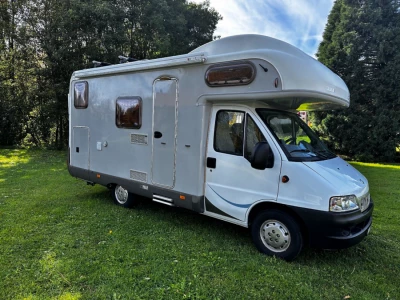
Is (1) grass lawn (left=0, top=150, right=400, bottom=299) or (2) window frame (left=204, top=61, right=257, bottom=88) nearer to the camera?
(1) grass lawn (left=0, top=150, right=400, bottom=299)

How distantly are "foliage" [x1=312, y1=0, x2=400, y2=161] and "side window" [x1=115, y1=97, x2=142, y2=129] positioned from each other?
1275cm

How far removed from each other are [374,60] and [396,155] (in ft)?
16.2

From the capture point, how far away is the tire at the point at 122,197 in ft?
19.2

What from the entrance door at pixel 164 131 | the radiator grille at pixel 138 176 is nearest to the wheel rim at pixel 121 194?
the radiator grille at pixel 138 176

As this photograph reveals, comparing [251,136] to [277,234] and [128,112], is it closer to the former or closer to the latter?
[277,234]

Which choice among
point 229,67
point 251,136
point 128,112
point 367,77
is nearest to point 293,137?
point 251,136

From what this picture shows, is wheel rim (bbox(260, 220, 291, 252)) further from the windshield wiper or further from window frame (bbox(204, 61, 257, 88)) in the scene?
window frame (bbox(204, 61, 257, 88))

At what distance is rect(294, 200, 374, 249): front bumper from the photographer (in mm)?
3482

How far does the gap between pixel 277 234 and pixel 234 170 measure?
1.05 metres

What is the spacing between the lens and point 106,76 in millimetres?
5832

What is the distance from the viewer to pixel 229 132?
14.1ft

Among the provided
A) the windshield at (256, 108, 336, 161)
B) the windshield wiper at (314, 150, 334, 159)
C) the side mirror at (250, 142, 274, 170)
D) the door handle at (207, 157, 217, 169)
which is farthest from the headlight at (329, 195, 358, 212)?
the door handle at (207, 157, 217, 169)

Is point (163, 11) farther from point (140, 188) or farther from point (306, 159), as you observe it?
point (306, 159)

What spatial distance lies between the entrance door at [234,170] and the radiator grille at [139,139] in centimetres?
139
